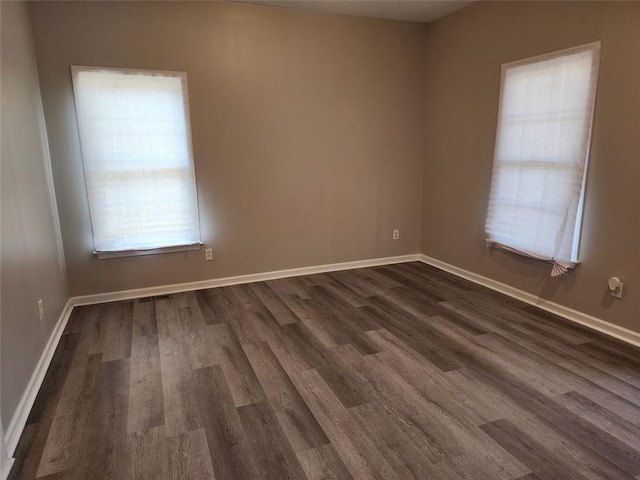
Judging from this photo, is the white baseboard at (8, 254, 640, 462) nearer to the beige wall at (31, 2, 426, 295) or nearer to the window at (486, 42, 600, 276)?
the beige wall at (31, 2, 426, 295)

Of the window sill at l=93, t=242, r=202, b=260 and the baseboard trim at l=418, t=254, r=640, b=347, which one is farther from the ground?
the window sill at l=93, t=242, r=202, b=260

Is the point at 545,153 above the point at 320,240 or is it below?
above

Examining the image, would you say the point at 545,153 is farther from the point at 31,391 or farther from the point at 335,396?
the point at 31,391

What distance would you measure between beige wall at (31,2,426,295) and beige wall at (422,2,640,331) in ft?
1.17

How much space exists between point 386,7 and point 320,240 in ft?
7.95

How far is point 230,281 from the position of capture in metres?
4.09

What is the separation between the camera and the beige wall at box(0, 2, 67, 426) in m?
2.01

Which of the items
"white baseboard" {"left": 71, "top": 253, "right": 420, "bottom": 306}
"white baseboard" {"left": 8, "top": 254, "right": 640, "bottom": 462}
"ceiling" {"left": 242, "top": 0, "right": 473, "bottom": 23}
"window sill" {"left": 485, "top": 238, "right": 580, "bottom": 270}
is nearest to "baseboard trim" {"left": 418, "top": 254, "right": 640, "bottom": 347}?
"white baseboard" {"left": 8, "top": 254, "right": 640, "bottom": 462}

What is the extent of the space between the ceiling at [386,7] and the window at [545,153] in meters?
0.95

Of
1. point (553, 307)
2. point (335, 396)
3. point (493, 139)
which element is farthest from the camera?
point (493, 139)

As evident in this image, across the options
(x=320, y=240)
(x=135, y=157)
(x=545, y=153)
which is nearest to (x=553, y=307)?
(x=545, y=153)

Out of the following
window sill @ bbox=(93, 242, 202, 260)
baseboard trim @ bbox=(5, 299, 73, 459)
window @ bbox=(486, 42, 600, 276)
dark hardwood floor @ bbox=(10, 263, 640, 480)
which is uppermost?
window @ bbox=(486, 42, 600, 276)

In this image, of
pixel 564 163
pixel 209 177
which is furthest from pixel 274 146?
pixel 564 163

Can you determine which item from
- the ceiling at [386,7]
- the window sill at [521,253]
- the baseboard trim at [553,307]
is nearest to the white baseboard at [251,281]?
the baseboard trim at [553,307]
